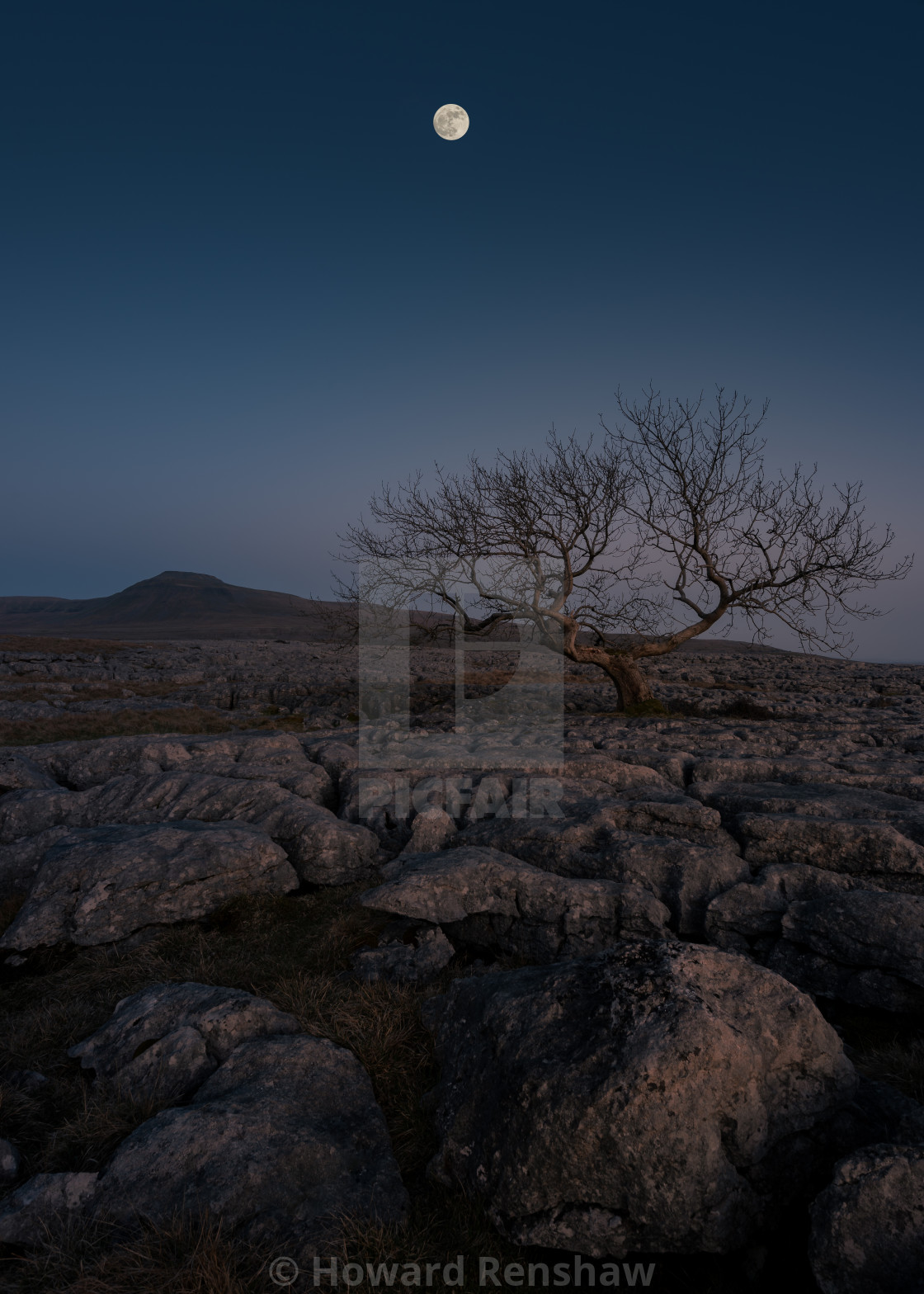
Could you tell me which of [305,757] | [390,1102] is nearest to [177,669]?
[305,757]

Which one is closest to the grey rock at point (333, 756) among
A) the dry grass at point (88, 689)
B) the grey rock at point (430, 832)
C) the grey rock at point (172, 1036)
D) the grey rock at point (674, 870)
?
the grey rock at point (430, 832)

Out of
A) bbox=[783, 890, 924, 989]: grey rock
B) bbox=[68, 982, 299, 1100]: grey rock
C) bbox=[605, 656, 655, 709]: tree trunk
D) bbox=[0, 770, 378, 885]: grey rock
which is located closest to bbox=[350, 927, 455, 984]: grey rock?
bbox=[68, 982, 299, 1100]: grey rock

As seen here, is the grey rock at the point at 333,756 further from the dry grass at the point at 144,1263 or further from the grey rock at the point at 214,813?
the dry grass at the point at 144,1263

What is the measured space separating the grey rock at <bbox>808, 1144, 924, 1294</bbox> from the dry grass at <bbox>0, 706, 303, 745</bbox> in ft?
61.7

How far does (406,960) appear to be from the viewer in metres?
6.40

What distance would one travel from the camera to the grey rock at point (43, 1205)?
A: 3412mm

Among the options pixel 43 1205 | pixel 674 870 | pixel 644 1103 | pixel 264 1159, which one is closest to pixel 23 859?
pixel 43 1205

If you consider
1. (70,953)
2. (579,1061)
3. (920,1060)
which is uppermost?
(579,1061)

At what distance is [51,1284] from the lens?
3162 millimetres

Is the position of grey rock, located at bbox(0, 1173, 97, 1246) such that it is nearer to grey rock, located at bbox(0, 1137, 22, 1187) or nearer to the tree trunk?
grey rock, located at bbox(0, 1137, 22, 1187)

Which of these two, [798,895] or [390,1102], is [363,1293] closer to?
[390,1102]

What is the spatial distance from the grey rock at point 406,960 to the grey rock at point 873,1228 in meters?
3.88

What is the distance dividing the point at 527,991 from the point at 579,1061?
719mm

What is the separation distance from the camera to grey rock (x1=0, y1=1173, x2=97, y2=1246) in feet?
11.2
